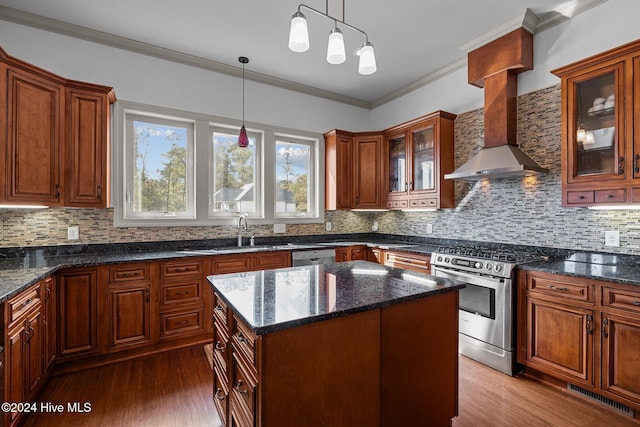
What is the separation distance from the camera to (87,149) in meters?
2.78

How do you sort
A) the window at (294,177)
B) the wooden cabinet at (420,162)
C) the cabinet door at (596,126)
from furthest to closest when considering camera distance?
the window at (294,177), the wooden cabinet at (420,162), the cabinet door at (596,126)

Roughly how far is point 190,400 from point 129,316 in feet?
3.47

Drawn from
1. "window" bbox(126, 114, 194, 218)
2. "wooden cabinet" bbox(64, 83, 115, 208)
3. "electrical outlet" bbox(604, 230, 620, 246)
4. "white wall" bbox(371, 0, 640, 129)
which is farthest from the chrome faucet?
"electrical outlet" bbox(604, 230, 620, 246)

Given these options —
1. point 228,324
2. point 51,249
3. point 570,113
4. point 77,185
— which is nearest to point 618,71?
point 570,113

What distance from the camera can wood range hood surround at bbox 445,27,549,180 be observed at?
287 centimetres

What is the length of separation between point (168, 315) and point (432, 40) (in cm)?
380

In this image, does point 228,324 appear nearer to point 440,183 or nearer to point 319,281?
point 319,281

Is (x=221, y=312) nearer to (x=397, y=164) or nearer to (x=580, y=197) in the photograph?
(x=580, y=197)

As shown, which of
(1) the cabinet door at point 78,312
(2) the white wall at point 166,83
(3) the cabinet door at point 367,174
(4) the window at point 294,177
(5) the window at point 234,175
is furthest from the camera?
(3) the cabinet door at point 367,174

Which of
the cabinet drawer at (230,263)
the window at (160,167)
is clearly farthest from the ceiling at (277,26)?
the cabinet drawer at (230,263)

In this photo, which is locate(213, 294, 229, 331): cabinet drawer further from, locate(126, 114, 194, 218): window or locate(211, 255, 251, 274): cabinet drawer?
locate(126, 114, 194, 218): window

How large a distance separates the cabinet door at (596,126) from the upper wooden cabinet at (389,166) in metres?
1.30

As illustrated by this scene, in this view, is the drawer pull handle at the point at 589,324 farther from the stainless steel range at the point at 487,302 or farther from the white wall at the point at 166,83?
the white wall at the point at 166,83

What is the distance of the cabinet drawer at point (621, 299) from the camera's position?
1916 mm
